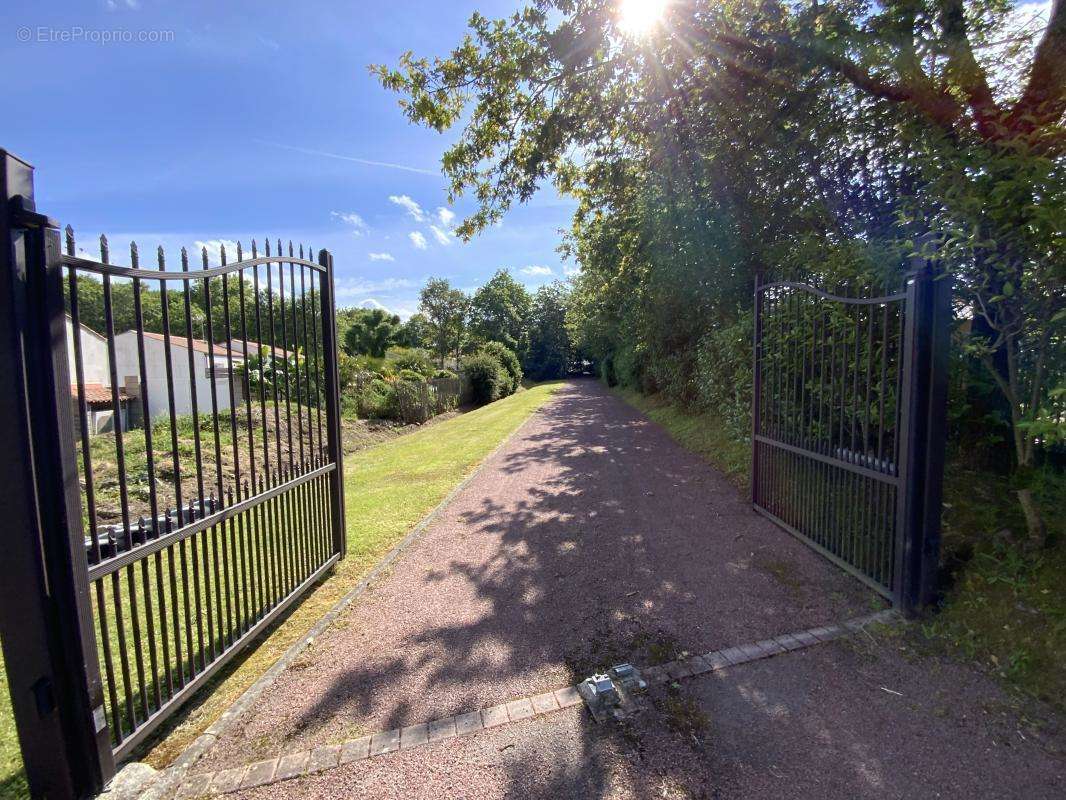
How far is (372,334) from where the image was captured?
117 ft

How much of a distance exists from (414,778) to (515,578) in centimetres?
196

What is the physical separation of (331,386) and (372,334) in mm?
33635

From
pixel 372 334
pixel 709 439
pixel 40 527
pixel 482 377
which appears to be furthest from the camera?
pixel 372 334

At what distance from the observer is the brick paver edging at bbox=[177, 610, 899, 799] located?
A: 6.91 feet

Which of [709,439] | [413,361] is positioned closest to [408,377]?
[413,361]

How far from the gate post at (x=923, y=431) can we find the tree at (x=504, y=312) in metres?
40.5

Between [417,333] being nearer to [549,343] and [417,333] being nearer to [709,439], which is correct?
[549,343]

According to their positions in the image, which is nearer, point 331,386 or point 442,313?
point 331,386

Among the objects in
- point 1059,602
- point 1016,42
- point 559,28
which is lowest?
point 1059,602

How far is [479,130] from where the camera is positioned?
7.29 metres

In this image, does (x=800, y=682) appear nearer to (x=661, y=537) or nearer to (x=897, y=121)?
(x=661, y=537)

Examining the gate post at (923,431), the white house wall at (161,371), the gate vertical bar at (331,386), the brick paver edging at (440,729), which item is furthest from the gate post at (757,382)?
the white house wall at (161,371)

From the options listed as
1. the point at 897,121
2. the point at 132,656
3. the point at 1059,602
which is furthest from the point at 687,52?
the point at 132,656

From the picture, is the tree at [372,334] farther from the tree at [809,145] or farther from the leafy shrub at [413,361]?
the tree at [809,145]
